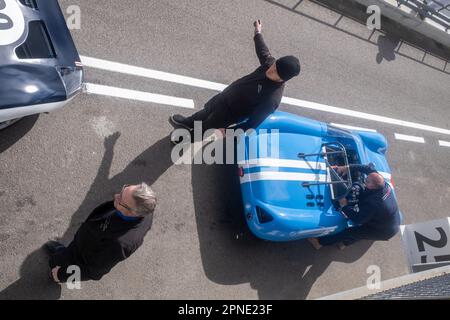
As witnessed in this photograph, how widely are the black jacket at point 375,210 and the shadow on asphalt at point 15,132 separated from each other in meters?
4.17

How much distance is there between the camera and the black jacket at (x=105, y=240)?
10.6 ft

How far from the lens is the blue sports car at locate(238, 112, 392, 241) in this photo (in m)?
4.95

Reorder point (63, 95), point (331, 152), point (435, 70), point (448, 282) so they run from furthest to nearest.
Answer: point (435, 70) < point (331, 152) < point (448, 282) < point (63, 95)

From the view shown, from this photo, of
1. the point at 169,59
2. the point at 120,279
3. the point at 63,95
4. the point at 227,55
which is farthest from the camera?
the point at 227,55

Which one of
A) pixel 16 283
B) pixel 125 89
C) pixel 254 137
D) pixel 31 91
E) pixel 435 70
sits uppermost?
pixel 435 70

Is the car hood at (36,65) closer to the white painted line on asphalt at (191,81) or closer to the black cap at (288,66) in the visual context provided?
the white painted line on asphalt at (191,81)

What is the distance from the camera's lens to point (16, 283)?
4.09 meters

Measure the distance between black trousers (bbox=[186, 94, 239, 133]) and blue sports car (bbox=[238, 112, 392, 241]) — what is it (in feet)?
1.52

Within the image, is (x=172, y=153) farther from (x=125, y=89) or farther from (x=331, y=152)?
(x=331, y=152)

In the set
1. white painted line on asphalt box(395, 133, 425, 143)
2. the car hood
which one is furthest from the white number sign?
the car hood

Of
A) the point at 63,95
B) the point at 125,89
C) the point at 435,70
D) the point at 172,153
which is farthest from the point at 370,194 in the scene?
the point at 435,70

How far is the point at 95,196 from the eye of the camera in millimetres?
4711

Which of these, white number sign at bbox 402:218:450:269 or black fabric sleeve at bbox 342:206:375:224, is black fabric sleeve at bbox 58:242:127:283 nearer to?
black fabric sleeve at bbox 342:206:375:224
